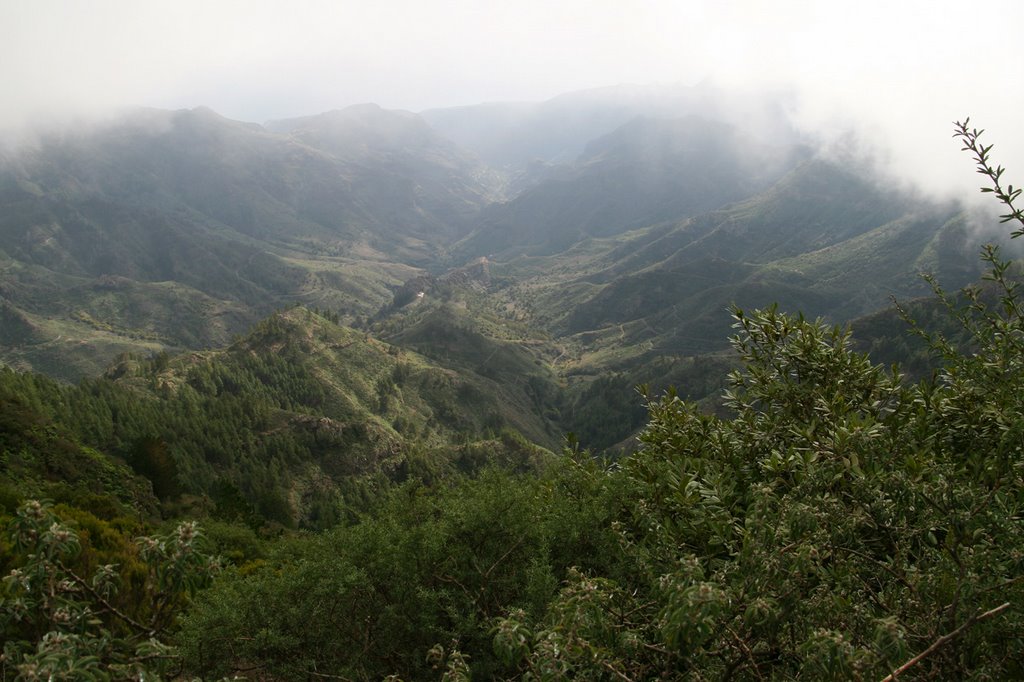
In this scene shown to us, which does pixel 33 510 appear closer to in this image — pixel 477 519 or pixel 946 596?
pixel 946 596

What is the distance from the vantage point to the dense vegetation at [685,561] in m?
4.96

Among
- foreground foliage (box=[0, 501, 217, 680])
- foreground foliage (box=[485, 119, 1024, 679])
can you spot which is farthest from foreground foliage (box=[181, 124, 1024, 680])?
foreground foliage (box=[0, 501, 217, 680])

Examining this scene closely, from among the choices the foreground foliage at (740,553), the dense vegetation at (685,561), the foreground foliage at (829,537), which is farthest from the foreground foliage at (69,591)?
the foreground foliage at (829,537)

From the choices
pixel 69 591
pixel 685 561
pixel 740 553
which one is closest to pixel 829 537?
pixel 740 553

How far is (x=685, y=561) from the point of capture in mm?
5012

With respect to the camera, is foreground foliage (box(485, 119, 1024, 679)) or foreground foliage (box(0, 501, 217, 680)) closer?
foreground foliage (box(0, 501, 217, 680))

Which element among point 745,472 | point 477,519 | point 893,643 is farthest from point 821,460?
point 477,519

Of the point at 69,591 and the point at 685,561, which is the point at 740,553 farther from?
the point at 69,591

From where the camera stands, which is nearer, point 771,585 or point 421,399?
point 771,585

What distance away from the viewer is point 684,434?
35.8ft

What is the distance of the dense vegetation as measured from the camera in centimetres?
496

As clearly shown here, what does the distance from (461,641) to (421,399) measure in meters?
152

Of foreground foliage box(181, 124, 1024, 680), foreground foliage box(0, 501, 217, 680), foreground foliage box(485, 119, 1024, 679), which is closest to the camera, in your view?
foreground foliage box(0, 501, 217, 680)

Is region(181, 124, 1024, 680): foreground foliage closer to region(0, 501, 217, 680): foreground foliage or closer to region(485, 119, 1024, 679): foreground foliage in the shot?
region(485, 119, 1024, 679): foreground foliage
